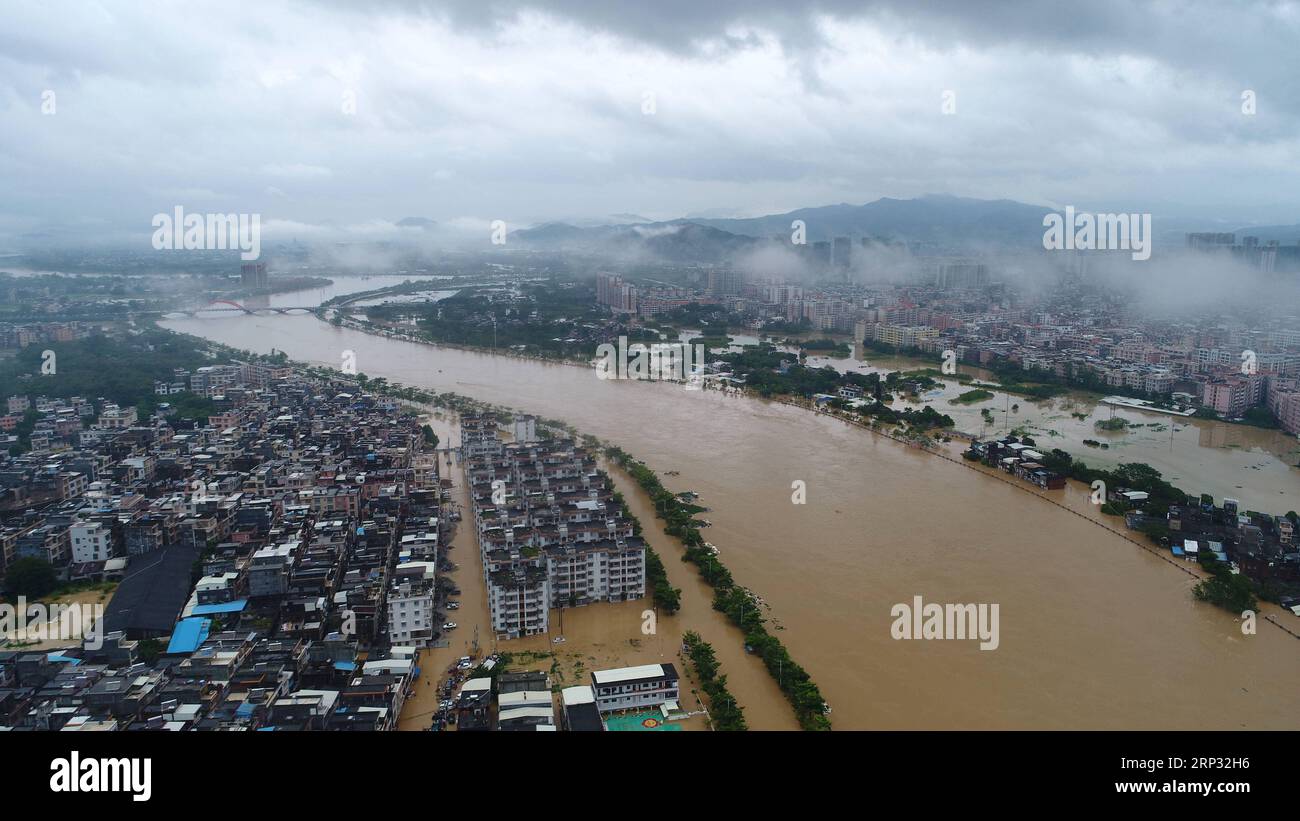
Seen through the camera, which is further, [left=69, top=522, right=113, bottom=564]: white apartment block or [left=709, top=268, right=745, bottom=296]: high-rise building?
[left=709, top=268, right=745, bottom=296]: high-rise building

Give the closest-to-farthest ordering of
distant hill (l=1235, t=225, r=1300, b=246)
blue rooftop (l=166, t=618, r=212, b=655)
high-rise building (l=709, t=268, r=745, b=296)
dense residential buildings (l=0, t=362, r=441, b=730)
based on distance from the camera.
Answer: dense residential buildings (l=0, t=362, r=441, b=730) < blue rooftop (l=166, t=618, r=212, b=655) < high-rise building (l=709, t=268, r=745, b=296) < distant hill (l=1235, t=225, r=1300, b=246)

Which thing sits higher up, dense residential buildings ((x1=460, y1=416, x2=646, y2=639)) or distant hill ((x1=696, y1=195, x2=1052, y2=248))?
distant hill ((x1=696, y1=195, x2=1052, y2=248))

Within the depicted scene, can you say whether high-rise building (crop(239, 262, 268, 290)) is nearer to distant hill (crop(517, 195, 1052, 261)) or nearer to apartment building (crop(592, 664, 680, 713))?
distant hill (crop(517, 195, 1052, 261))

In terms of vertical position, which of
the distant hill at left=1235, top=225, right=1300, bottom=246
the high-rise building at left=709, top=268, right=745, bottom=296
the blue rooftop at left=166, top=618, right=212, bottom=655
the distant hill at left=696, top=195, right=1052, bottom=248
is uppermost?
the distant hill at left=696, top=195, right=1052, bottom=248

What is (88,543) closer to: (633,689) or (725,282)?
(633,689)

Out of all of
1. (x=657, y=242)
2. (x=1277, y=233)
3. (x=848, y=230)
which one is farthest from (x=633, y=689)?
(x=848, y=230)

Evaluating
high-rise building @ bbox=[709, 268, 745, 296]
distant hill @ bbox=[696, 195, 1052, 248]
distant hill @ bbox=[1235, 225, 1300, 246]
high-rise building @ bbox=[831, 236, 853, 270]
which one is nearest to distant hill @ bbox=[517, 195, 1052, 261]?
distant hill @ bbox=[696, 195, 1052, 248]
